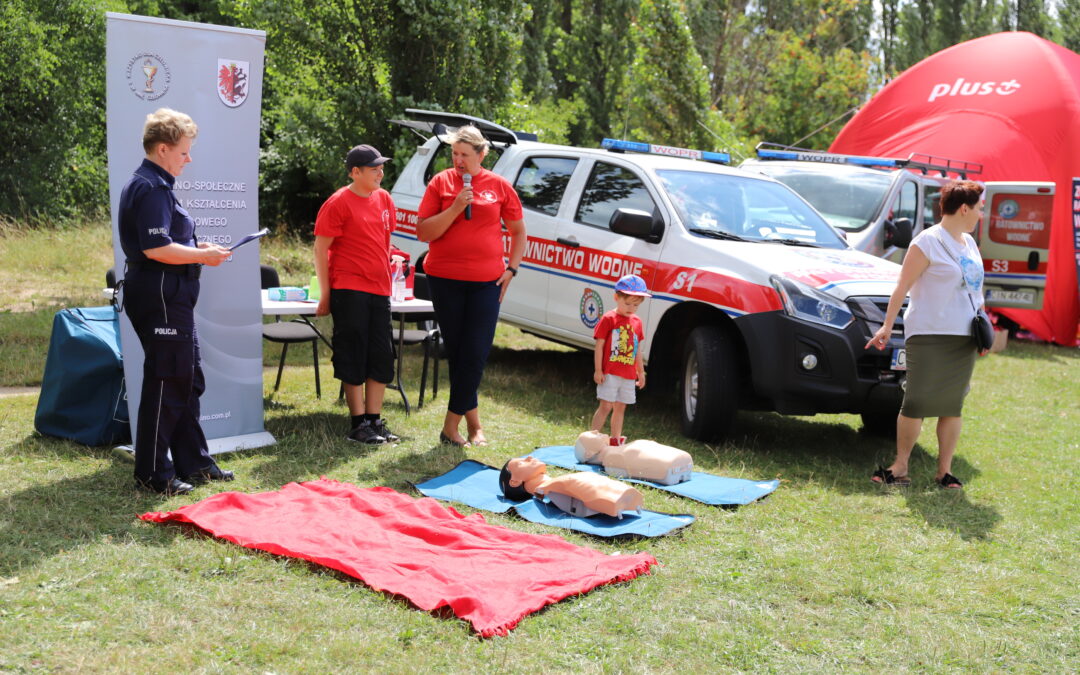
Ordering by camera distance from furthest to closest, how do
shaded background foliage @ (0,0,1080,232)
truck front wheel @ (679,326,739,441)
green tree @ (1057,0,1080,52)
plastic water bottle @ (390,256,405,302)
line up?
green tree @ (1057,0,1080,52), shaded background foliage @ (0,0,1080,232), plastic water bottle @ (390,256,405,302), truck front wheel @ (679,326,739,441)

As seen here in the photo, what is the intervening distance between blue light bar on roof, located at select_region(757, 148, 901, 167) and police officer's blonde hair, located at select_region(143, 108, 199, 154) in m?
8.78

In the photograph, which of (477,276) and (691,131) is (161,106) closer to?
(477,276)

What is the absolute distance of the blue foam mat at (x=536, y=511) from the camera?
17.0ft

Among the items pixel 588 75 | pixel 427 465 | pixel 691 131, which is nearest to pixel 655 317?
pixel 427 465

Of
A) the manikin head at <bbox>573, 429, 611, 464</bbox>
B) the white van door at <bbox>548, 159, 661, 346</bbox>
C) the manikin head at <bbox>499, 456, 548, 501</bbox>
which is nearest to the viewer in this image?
the manikin head at <bbox>499, 456, 548, 501</bbox>

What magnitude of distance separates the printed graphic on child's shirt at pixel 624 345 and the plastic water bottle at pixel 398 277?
178cm

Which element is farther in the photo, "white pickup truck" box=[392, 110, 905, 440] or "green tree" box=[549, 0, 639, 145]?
"green tree" box=[549, 0, 639, 145]

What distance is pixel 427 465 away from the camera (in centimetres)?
627

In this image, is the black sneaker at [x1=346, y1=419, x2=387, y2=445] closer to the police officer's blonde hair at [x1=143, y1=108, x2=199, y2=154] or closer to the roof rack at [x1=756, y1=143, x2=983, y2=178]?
the police officer's blonde hair at [x1=143, y1=108, x2=199, y2=154]

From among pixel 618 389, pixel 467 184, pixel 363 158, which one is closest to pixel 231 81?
pixel 363 158

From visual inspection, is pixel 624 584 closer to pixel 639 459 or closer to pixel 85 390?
pixel 639 459

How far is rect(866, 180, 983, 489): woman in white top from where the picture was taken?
613 centimetres

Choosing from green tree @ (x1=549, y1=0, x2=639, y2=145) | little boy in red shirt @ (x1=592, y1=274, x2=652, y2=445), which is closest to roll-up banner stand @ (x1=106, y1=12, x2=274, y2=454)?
little boy in red shirt @ (x1=592, y1=274, x2=652, y2=445)

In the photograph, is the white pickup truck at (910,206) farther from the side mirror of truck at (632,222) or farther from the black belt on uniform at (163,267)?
the black belt on uniform at (163,267)
